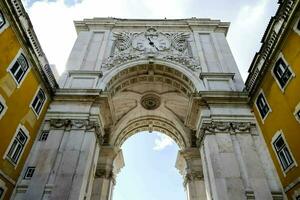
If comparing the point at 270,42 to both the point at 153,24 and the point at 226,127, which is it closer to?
the point at 226,127

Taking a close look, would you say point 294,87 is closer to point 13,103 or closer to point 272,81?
point 272,81

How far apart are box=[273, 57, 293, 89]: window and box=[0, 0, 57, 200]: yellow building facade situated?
52.8 feet

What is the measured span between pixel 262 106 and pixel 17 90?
1654 centimetres

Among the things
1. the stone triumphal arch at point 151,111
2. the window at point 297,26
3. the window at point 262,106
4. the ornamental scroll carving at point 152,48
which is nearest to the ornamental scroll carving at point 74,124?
the stone triumphal arch at point 151,111

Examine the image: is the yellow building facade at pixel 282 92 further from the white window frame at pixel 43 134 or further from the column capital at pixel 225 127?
the white window frame at pixel 43 134

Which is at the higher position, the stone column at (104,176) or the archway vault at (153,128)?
the archway vault at (153,128)

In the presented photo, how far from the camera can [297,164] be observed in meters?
12.5

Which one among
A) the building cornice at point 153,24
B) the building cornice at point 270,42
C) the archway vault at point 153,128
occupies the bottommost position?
the building cornice at point 270,42

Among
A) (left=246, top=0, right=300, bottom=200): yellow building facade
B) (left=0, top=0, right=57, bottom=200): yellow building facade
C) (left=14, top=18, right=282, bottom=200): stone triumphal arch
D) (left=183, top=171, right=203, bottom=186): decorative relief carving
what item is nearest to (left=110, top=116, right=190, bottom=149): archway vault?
(left=14, top=18, right=282, bottom=200): stone triumphal arch

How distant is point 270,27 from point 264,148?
823cm

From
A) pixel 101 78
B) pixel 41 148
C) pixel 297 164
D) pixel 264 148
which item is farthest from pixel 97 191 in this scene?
pixel 297 164

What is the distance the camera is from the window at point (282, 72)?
543 inches

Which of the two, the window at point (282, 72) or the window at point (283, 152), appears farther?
the window at point (282, 72)

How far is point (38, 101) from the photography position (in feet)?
56.4
